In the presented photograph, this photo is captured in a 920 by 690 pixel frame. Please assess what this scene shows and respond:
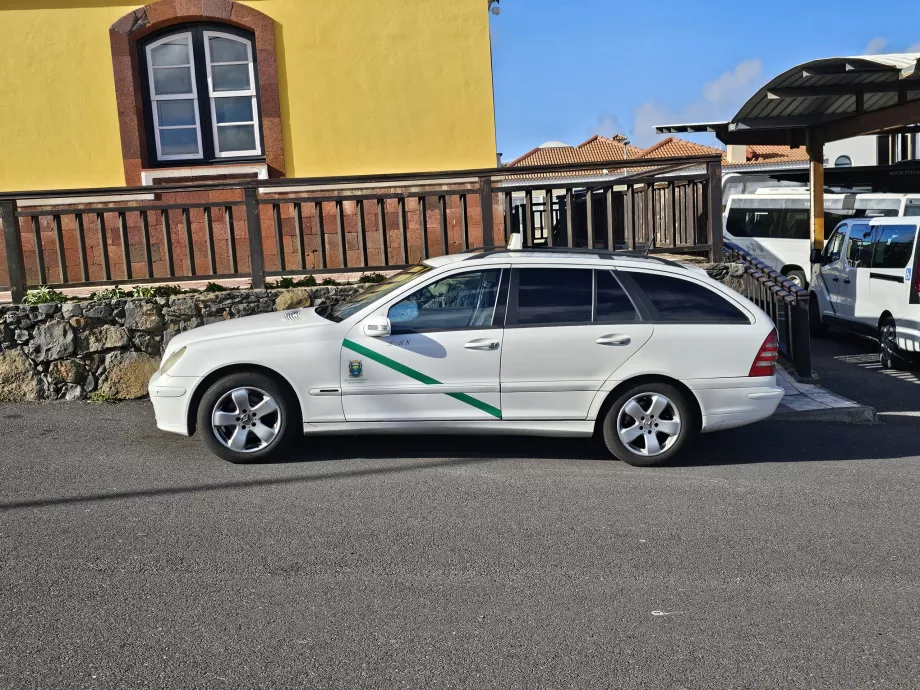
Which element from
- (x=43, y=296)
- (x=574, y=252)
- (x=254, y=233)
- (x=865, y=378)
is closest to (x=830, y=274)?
(x=865, y=378)

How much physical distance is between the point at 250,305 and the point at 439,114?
13.9 ft

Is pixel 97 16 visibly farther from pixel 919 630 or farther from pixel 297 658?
pixel 919 630

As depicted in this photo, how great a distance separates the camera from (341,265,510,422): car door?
652 centimetres

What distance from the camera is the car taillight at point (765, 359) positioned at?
6.61 m

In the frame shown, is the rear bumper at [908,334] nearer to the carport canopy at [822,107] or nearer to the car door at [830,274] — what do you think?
the car door at [830,274]

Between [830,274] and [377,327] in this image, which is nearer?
[377,327]

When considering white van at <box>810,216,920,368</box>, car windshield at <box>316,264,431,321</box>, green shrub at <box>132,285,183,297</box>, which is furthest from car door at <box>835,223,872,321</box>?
green shrub at <box>132,285,183,297</box>

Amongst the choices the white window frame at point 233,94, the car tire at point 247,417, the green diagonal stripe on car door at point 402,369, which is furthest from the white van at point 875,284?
the white window frame at point 233,94

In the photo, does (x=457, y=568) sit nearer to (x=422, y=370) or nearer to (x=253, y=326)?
(x=422, y=370)

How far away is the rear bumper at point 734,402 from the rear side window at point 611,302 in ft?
2.33

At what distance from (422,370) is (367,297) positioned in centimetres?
85

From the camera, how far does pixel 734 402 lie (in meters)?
6.60

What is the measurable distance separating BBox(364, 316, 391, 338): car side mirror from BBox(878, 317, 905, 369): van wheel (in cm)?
702

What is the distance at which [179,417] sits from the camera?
6.57 m
